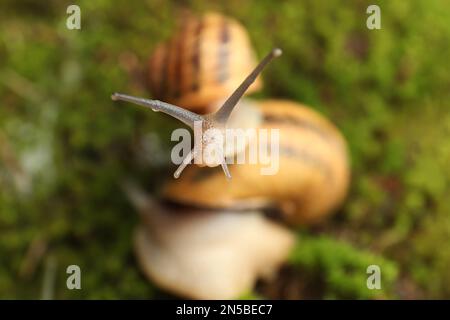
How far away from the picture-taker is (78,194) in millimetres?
3467

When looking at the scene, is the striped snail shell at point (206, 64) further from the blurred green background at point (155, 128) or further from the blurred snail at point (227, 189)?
the blurred green background at point (155, 128)

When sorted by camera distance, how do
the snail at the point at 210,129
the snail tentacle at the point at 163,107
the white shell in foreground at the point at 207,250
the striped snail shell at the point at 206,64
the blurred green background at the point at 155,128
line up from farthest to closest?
1. the blurred green background at the point at 155,128
2. the white shell in foreground at the point at 207,250
3. the striped snail shell at the point at 206,64
4. the snail at the point at 210,129
5. the snail tentacle at the point at 163,107

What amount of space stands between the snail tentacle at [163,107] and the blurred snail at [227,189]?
32 centimetres

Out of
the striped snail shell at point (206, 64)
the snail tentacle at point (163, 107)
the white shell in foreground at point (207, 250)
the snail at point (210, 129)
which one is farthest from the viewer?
the white shell in foreground at point (207, 250)

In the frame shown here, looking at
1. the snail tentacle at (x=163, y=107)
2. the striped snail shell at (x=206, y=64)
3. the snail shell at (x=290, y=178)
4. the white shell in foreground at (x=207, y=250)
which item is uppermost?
the striped snail shell at (x=206, y=64)

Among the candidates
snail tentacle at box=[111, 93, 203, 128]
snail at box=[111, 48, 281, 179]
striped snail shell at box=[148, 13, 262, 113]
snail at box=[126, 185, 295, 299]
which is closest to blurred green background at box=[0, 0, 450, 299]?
snail at box=[126, 185, 295, 299]

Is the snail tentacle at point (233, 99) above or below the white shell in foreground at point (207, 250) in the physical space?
above

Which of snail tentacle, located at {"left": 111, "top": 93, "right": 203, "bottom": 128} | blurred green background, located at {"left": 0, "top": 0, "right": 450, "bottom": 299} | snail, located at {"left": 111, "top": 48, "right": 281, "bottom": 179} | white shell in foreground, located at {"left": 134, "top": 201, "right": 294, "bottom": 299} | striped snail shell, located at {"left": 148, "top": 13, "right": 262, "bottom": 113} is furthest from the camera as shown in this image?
blurred green background, located at {"left": 0, "top": 0, "right": 450, "bottom": 299}

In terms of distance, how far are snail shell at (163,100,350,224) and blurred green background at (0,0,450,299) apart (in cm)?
17

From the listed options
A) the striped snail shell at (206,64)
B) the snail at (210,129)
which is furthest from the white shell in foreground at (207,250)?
the snail at (210,129)

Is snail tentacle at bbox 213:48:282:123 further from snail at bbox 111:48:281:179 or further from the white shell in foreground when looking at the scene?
the white shell in foreground

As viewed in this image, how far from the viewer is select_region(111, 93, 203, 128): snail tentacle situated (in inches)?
91.7

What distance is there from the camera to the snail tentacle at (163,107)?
2.33 meters
